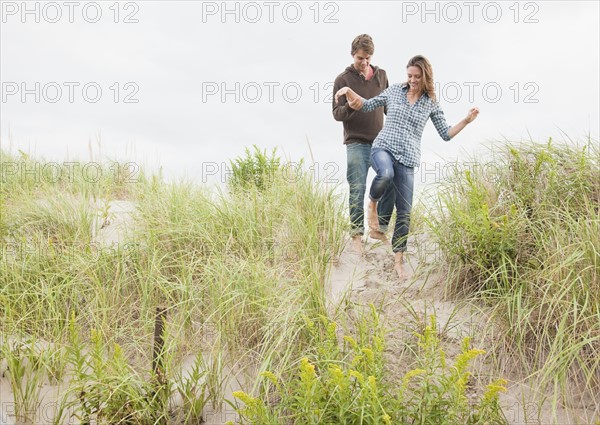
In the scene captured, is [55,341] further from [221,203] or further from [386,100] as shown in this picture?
[386,100]

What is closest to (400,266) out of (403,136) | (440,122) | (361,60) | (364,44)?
(403,136)

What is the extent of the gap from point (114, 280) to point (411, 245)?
3.09 meters

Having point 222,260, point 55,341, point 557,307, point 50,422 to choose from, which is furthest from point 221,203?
point 557,307

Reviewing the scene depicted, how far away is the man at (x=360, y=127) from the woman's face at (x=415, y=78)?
3.17ft

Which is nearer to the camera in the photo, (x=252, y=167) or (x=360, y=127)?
(x=360, y=127)

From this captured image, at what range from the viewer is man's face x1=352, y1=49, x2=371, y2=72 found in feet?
21.5

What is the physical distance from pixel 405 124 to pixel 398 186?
0.60 m

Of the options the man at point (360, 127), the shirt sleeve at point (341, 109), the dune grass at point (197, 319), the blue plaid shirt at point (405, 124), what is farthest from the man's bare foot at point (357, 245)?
the shirt sleeve at point (341, 109)

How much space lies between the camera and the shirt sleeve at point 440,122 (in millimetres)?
5699

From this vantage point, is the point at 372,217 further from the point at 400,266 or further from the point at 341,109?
the point at 341,109

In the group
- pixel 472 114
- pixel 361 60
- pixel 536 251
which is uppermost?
pixel 361 60

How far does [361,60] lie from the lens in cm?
660

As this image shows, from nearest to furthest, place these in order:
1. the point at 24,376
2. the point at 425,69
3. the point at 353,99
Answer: the point at 24,376 → the point at 425,69 → the point at 353,99

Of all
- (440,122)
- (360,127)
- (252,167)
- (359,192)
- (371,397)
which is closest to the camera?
(371,397)
